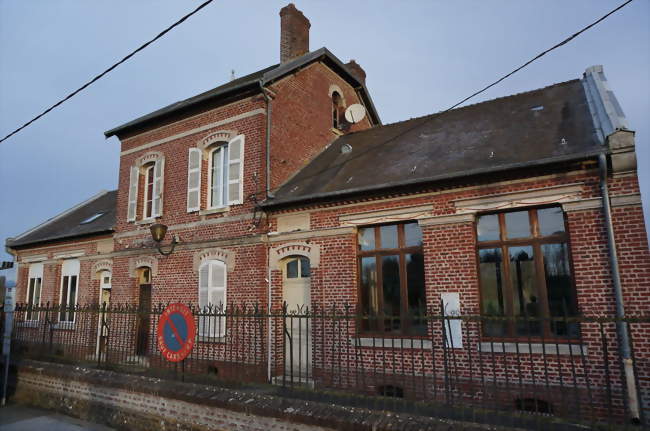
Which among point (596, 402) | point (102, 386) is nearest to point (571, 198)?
point (596, 402)

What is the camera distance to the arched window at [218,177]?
38.8 feet

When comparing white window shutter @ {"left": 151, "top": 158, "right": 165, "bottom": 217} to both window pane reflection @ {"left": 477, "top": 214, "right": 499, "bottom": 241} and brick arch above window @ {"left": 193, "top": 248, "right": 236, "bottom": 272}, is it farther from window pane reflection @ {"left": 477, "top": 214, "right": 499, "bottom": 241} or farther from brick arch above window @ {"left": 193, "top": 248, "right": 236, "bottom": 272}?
window pane reflection @ {"left": 477, "top": 214, "right": 499, "bottom": 241}

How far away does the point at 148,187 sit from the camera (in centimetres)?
1377

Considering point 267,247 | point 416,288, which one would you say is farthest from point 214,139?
point 416,288

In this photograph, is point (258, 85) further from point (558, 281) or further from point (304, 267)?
point (558, 281)

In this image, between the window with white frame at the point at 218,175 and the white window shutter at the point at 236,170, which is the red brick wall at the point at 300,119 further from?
the window with white frame at the point at 218,175

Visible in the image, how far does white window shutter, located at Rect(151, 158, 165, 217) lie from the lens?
13.0 metres

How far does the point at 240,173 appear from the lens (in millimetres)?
11344

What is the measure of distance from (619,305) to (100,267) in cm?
1454

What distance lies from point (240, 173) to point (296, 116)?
2.55 m

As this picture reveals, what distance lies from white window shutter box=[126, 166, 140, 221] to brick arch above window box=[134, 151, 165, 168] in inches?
7.6

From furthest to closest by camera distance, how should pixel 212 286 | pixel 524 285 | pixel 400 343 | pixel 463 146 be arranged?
pixel 212 286, pixel 463 146, pixel 400 343, pixel 524 285

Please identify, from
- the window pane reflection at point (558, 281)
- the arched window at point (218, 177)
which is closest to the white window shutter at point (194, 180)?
the arched window at point (218, 177)

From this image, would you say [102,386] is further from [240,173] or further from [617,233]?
[617,233]
